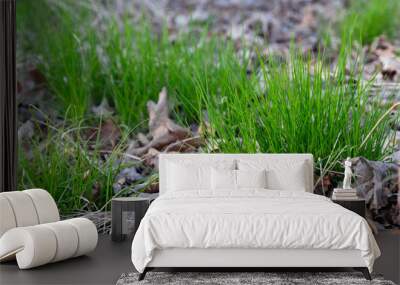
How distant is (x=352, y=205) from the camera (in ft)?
17.3

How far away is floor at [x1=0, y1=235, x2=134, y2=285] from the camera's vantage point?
4055 mm

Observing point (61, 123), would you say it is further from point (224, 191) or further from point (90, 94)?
point (224, 191)

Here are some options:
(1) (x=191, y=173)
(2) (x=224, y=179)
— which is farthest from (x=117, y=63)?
(2) (x=224, y=179)

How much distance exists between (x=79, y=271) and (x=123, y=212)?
3.57 ft

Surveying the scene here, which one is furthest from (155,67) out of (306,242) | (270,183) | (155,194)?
(306,242)

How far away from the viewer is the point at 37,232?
4297 millimetres

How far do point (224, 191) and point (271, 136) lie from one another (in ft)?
2.91

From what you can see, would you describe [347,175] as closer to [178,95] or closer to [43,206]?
[178,95]

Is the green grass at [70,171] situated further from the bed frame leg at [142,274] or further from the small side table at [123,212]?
the bed frame leg at [142,274]

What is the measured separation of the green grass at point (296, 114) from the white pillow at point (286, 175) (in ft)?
0.74

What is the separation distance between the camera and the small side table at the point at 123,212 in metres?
5.32

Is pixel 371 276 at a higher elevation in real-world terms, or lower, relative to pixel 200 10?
lower

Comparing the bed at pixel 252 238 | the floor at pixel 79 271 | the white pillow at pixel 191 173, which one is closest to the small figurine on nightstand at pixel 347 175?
the white pillow at pixel 191 173

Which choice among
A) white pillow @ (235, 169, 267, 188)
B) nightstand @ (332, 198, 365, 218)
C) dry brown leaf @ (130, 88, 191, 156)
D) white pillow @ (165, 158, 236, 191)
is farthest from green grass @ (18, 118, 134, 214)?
nightstand @ (332, 198, 365, 218)
